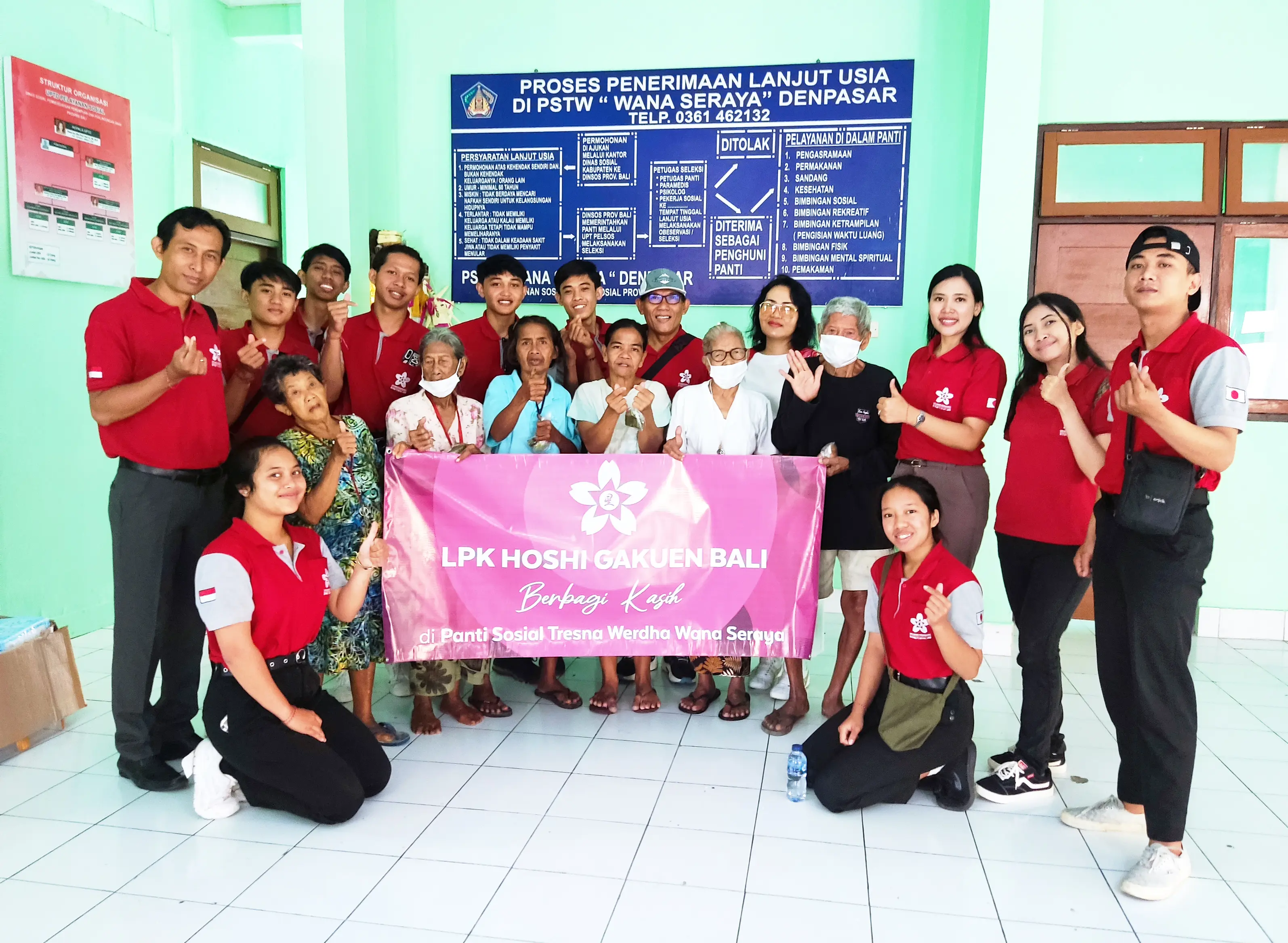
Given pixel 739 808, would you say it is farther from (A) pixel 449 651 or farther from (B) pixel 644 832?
(A) pixel 449 651

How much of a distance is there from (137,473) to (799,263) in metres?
3.27

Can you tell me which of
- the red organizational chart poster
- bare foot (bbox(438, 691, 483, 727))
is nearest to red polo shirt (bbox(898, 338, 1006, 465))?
bare foot (bbox(438, 691, 483, 727))

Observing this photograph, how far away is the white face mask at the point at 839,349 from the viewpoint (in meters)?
3.06

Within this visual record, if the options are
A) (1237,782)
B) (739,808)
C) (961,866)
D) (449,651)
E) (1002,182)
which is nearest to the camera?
(961,866)

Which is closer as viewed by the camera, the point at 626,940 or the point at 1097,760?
the point at 626,940

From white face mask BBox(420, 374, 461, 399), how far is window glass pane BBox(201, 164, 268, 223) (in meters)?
2.86

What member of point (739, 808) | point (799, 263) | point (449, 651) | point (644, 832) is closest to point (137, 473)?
point (449, 651)

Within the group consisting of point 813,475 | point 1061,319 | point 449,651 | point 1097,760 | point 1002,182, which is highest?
point 1002,182

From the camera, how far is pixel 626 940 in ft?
6.72

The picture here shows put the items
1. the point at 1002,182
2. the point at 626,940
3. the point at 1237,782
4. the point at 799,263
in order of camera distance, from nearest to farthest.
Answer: the point at 626,940
the point at 1237,782
the point at 1002,182
the point at 799,263

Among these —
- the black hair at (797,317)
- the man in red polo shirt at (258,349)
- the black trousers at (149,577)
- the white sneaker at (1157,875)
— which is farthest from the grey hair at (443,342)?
the white sneaker at (1157,875)

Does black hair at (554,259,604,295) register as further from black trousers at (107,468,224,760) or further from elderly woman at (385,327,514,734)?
black trousers at (107,468,224,760)

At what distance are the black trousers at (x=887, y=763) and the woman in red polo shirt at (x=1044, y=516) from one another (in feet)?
0.82

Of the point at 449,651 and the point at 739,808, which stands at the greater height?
the point at 449,651
